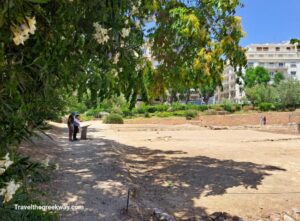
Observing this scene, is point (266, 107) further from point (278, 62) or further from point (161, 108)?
point (278, 62)

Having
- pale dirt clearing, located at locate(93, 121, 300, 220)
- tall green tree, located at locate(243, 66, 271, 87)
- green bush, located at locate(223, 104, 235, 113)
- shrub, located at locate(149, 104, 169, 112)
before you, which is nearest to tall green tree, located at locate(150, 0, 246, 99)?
pale dirt clearing, located at locate(93, 121, 300, 220)

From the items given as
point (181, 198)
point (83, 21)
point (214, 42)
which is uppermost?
point (214, 42)

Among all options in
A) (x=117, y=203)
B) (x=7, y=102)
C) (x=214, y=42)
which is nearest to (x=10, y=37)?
(x=7, y=102)

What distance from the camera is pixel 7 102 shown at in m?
2.57

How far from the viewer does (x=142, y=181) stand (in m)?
9.62

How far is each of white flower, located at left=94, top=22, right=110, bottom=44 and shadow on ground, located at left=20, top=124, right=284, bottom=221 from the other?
9.28 feet

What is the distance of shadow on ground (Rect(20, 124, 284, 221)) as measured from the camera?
6.44 metres

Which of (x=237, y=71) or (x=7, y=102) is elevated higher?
(x=237, y=71)

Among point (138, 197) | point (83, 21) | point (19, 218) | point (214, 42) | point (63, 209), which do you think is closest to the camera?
point (83, 21)

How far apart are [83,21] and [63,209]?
3.05m

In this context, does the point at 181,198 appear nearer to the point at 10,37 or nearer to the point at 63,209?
the point at 63,209

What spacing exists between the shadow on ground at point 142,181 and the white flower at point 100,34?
2.83 meters

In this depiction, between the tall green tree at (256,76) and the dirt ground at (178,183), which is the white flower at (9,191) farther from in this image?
the tall green tree at (256,76)

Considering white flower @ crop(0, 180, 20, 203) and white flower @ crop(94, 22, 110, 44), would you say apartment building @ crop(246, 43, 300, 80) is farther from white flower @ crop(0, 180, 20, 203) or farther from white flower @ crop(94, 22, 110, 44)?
white flower @ crop(0, 180, 20, 203)
